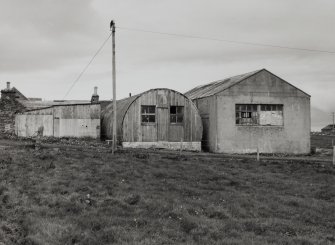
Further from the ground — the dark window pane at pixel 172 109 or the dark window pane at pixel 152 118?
the dark window pane at pixel 172 109

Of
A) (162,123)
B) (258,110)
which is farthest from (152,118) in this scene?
(258,110)

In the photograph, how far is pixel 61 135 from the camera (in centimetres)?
3059

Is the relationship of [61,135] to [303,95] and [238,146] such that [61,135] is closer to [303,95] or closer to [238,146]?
[238,146]

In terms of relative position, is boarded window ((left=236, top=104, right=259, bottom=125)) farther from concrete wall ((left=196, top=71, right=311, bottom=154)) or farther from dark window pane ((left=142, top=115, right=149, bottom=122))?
dark window pane ((left=142, top=115, right=149, bottom=122))

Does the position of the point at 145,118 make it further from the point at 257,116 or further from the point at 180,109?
the point at 257,116

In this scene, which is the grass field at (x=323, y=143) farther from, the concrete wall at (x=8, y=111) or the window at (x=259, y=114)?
the concrete wall at (x=8, y=111)

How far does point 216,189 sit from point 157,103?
14.7 meters

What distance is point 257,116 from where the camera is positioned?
31.1 m

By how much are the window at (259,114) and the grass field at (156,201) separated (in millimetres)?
10026

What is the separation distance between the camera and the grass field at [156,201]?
9.59 meters

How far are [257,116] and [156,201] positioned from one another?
20.2 meters

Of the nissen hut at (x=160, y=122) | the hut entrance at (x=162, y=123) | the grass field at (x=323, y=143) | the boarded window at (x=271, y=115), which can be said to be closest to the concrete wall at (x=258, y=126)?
the boarded window at (x=271, y=115)

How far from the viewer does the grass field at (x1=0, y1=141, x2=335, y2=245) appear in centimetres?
959

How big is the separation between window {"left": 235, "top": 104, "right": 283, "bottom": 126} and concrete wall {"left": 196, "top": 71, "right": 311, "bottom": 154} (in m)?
0.32
